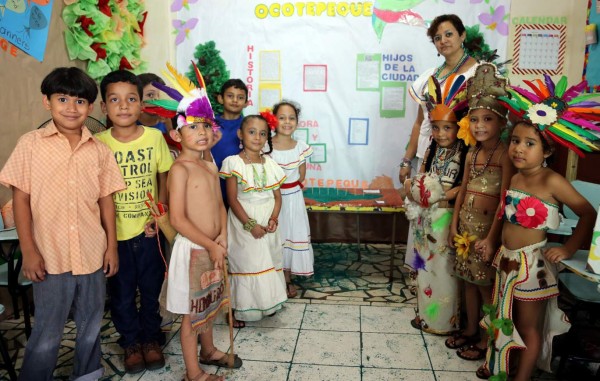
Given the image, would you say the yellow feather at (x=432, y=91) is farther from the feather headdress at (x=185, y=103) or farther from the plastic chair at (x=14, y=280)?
A: the plastic chair at (x=14, y=280)

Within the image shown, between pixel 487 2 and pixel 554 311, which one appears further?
pixel 487 2

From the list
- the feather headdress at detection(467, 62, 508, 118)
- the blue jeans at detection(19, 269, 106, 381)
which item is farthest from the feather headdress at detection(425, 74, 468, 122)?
the blue jeans at detection(19, 269, 106, 381)

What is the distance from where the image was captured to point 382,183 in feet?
14.6

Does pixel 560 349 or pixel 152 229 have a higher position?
pixel 152 229

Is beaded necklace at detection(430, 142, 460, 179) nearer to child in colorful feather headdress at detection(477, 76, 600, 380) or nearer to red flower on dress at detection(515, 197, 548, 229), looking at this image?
child in colorful feather headdress at detection(477, 76, 600, 380)

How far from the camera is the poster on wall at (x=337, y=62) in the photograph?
4211mm

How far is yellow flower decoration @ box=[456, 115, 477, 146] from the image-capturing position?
2.45 meters

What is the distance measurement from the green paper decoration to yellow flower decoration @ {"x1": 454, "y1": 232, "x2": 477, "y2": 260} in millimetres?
2749

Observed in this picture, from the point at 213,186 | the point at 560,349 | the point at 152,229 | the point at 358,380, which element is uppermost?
the point at 213,186

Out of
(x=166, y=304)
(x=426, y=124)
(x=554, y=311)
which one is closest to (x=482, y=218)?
(x=554, y=311)

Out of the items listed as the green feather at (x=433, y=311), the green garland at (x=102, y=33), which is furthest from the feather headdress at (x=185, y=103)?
the green feather at (x=433, y=311)

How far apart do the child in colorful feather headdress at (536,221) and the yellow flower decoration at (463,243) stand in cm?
23

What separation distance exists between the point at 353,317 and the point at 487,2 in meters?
3.11

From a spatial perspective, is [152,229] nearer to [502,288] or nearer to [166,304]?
[166,304]
